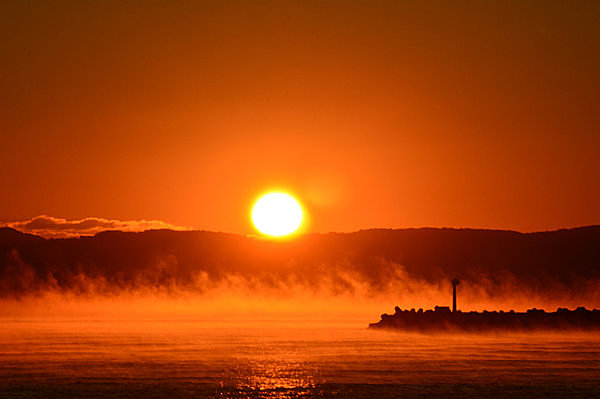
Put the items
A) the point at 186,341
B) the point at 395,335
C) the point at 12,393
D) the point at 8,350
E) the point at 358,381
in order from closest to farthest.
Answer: the point at 12,393
the point at 358,381
the point at 8,350
the point at 186,341
the point at 395,335

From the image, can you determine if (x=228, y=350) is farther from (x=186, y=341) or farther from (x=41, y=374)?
(x=41, y=374)

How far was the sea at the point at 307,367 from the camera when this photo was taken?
62.9 metres

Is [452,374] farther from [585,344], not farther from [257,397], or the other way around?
[585,344]

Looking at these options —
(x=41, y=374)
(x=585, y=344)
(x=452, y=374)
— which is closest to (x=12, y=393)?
(x=41, y=374)

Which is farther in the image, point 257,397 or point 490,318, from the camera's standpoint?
point 490,318

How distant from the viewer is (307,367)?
79875 millimetres

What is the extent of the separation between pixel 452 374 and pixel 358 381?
8535mm

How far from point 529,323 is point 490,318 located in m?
5.15

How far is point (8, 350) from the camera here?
316ft

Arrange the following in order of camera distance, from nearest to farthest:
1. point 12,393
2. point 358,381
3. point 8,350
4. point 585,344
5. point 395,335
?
point 12,393 < point 358,381 < point 8,350 < point 585,344 < point 395,335

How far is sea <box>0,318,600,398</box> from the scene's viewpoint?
6288 cm

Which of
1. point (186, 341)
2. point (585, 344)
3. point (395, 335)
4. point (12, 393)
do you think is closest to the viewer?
point (12, 393)

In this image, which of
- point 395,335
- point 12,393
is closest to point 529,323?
point 395,335

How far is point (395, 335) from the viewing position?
410ft
